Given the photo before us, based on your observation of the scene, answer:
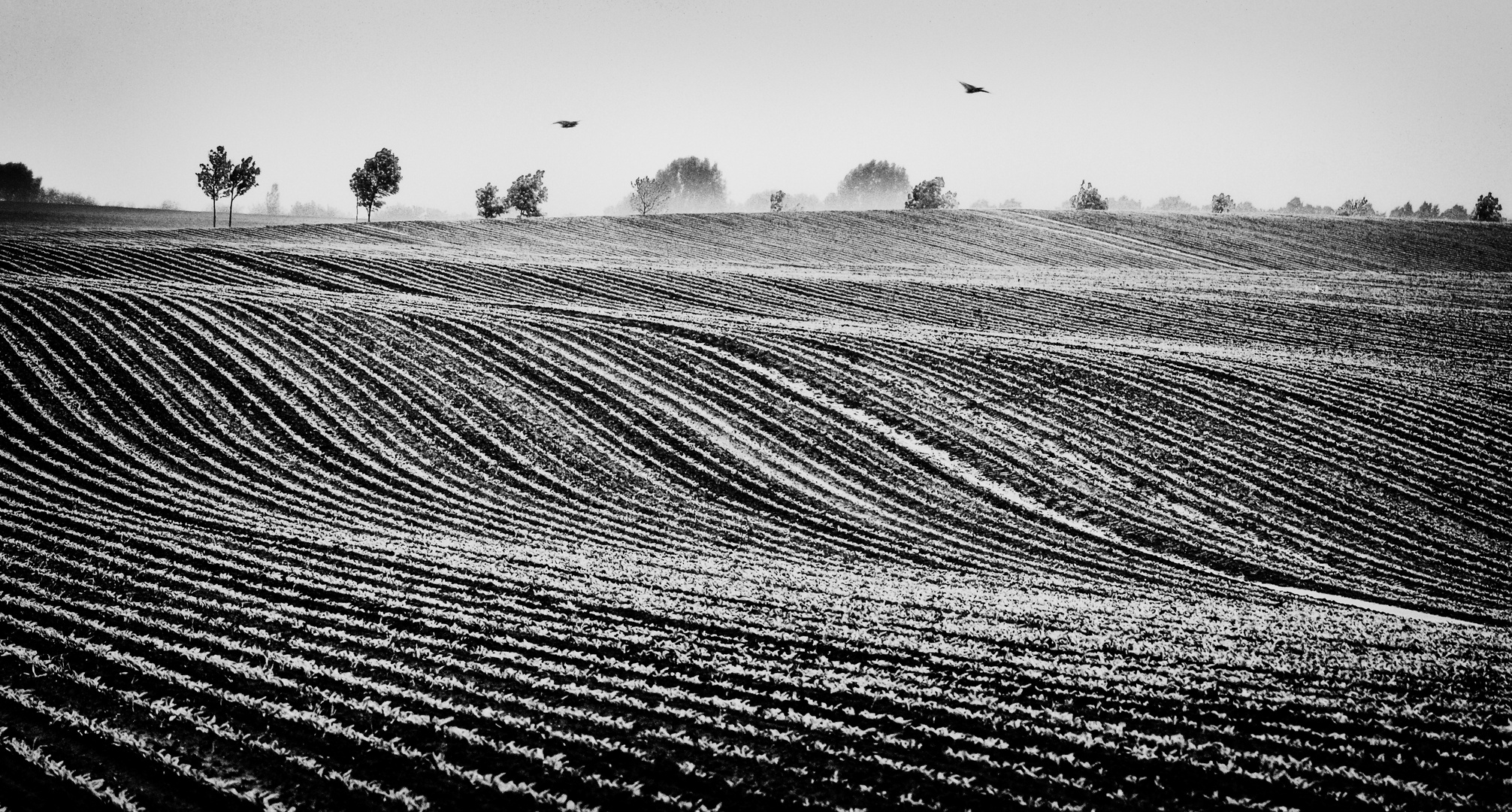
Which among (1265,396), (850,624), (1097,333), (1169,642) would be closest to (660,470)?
(850,624)

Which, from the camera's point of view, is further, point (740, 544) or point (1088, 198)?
point (1088, 198)

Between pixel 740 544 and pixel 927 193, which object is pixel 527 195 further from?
pixel 740 544

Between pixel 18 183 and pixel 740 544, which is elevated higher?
pixel 18 183

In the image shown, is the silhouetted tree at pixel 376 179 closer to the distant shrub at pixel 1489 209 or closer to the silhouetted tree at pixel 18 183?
the silhouetted tree at pixel 18 183

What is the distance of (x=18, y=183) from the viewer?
11269 cm

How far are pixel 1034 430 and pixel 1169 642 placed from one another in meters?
9.69

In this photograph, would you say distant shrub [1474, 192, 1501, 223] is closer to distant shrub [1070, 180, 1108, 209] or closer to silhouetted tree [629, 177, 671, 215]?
distant shrub [1070, 180, 1108, 209]

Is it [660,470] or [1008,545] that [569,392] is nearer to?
[660,470]

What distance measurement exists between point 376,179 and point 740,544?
70969mm

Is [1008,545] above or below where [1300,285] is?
below

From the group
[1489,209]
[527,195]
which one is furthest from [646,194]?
[1489,209]

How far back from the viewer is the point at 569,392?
20.2 meters

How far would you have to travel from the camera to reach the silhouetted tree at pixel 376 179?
2805 inches

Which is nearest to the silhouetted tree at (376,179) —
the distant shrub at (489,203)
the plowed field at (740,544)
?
the distant shrub at (489,203)
